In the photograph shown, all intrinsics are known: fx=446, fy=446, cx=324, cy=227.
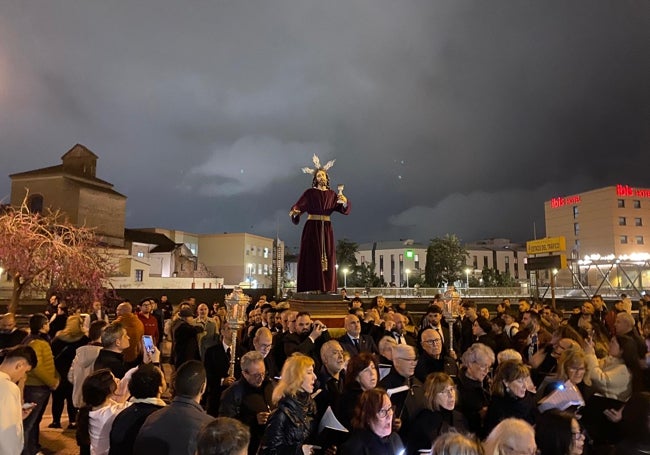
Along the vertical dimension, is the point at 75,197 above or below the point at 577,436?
above

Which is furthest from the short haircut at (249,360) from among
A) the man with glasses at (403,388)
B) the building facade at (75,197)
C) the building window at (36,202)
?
the building window at (36,202)

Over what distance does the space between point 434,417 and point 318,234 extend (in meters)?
9.87

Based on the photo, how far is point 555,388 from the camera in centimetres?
435

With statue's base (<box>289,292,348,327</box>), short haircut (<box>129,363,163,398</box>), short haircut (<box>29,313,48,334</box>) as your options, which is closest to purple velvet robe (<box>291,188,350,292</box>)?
statue's base (<box>289,292,348,327</box>)

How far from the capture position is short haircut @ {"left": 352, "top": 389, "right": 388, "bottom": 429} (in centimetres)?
323

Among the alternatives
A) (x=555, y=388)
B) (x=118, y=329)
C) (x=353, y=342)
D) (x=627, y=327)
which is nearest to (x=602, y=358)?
(x=627, y=327)

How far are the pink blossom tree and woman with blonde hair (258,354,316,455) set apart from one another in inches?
601

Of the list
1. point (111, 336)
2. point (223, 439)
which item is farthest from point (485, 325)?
point (223, 439)

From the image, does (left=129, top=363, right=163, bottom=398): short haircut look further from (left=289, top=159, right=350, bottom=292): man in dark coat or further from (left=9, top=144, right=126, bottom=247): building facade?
(left=9, top=144, right=126, bottom=247): building facade

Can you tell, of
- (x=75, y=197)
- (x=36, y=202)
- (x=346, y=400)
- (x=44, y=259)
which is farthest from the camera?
(x=36, y=202)

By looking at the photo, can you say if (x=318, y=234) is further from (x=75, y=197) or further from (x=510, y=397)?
(x=75, y=197)

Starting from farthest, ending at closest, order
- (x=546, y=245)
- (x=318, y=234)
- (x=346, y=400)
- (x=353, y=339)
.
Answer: (x=546, y=245) < (x=318, y=234) < (x=353, y=339) < (x=346, y=400)

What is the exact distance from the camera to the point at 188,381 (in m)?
3.50

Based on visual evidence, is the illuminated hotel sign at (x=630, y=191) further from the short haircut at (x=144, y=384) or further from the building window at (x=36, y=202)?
the short haircut at (x=144, y=384)
